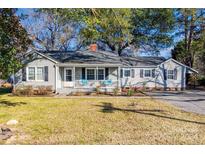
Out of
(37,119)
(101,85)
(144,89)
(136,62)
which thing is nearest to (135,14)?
(136,62)

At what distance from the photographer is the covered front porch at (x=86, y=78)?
22438 mm

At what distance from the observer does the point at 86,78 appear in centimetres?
2350

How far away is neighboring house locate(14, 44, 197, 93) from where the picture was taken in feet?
72.4

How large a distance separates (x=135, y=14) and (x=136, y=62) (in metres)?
9.32

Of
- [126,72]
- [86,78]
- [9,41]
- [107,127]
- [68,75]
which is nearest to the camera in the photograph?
[107,127]

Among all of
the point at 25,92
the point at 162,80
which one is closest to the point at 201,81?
the point at 162,80

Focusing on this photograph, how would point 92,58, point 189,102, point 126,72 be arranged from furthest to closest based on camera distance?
point 126,72
point 92,58
point 189,102

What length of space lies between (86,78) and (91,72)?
81 centimetres

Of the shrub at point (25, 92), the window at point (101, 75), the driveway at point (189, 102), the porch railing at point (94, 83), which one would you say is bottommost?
the driveway at point (189, 102)

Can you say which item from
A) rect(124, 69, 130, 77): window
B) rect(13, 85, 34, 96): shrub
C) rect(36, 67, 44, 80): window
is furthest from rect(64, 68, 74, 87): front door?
rect(124, 69, 130, 77): window

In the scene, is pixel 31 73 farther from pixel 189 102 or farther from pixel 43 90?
pixel 189 102

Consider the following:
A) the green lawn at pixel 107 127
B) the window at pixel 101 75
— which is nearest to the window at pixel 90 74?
the window at pixel 101 75

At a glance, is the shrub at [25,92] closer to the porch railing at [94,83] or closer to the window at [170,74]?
the porch railing at [94,83]

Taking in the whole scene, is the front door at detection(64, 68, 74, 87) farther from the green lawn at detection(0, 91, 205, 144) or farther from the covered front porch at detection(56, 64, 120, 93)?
the green lawn at detection(0, 91, 205, 144)
